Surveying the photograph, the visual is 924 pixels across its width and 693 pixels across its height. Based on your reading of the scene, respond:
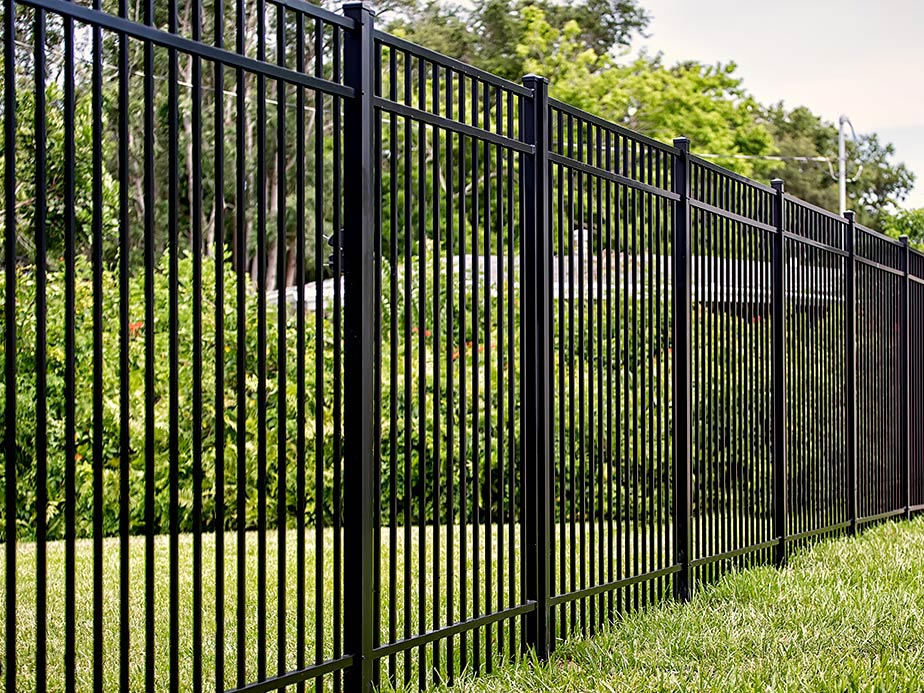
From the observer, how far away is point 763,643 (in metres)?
5.20

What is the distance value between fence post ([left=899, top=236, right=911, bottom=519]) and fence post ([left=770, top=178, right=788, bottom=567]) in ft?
11.8

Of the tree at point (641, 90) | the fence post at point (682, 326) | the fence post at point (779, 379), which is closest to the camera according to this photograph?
the fence post at point (682, 326)

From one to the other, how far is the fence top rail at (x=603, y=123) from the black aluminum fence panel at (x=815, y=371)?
2.06 metres

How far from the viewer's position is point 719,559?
682 centimetres

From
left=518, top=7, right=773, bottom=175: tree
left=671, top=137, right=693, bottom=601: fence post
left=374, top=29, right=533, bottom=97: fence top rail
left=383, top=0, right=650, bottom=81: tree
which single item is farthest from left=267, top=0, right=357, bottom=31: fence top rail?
left=383, top=0, right=650, bottom=81: tree

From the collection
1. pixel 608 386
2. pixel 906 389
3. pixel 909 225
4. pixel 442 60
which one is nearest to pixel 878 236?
pixel 906 389

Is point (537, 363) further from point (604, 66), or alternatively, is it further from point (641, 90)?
point (604, 66)

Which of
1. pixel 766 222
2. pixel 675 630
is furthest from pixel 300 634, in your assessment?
pixel 766 222

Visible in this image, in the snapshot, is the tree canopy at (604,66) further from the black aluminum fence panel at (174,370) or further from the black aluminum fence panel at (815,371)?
the black aluminum fence panel at (174,370)

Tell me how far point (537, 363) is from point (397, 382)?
731 millimetres

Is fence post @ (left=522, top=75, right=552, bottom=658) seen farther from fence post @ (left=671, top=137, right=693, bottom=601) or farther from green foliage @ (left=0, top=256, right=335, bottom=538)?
green foliage @ (left=0, top=256, right=335, bottom=538)

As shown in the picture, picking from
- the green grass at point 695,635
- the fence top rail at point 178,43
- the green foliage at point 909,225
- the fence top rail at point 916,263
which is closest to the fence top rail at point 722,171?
the green grass at point 695,635

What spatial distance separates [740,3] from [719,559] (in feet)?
152

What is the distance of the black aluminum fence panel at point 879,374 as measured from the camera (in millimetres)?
9844
